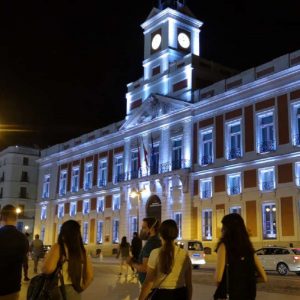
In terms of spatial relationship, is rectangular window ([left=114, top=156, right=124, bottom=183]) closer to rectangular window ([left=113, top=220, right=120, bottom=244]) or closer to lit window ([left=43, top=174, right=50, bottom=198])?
rectangular window ([left=113, top=220, right=120, bottom=244])

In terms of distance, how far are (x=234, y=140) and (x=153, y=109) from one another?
369 inches

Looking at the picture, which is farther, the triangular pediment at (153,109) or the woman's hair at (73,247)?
the triangular pediment at (153,109)

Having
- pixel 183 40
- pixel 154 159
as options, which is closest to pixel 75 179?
pixel 154 159

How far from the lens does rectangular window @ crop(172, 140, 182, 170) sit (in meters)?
37.7

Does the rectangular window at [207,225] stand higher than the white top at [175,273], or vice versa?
the rectangular window at [207,225]

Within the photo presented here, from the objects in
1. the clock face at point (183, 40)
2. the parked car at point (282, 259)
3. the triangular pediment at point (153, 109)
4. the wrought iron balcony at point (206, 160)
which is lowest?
the parked car at point (282, 259)

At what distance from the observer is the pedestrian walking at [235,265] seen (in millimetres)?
5031

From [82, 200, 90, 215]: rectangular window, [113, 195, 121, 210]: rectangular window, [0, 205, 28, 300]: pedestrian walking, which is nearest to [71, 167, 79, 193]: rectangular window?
[82, 200, 90, 215]: rectangular window

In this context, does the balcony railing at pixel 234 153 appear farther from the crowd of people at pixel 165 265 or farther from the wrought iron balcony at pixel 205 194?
the crowd of people at pixel 165 265

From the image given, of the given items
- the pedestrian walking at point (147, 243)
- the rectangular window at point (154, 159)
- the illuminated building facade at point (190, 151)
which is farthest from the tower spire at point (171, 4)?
the pedestrian walking at point (147, 243)

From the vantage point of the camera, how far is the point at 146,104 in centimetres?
4103

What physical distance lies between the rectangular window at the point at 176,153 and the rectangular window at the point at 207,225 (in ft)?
15.7

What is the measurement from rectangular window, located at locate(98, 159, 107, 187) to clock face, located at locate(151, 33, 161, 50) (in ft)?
41.0

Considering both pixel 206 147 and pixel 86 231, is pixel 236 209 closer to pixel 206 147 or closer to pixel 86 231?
pixel 206 147
